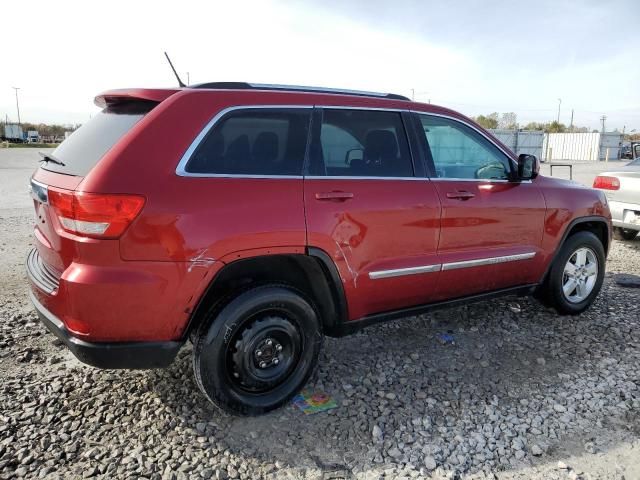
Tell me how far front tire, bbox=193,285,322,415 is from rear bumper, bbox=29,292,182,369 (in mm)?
190

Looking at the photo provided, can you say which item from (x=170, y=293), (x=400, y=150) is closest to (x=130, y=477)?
(x=170, y=293)

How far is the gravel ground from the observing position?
2.54 metres

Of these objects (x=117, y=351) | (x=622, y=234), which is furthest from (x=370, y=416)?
(x=622, y=234)

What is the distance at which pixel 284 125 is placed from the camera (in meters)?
2.97

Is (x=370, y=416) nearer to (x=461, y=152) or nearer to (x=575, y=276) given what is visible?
(x=461, y=152)

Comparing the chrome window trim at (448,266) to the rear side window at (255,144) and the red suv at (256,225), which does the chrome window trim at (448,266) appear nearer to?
the red suv at (256,225)

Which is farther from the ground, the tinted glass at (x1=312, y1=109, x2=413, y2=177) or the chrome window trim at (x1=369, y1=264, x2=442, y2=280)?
the tinted glass at (x1=312, y1=109, x2=413, y2=177)

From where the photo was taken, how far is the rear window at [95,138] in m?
2.62

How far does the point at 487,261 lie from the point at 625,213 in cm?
442

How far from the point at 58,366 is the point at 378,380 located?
2211 millimetres

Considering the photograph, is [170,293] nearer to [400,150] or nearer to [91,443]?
[91,443]

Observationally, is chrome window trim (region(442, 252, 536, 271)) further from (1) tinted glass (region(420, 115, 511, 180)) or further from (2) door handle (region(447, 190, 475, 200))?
(1) tinted glass (region(420, 115, 511, 180))

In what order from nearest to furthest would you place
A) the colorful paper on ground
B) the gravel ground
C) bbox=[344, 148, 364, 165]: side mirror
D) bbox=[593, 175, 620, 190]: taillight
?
the gravel ground
the colorful paper on ground
bbox=[344, 148, 364, 165]: side mirror
bbox=[593, 175, 620, 190]: taillight

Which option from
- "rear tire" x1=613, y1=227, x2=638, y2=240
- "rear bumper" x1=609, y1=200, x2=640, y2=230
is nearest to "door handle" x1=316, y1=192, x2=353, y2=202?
"rear bumper" x1=609, y1=200, x2=640, y2=230
